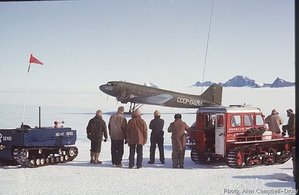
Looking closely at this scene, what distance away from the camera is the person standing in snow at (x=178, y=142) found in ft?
28.4

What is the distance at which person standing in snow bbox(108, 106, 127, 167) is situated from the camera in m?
8.79

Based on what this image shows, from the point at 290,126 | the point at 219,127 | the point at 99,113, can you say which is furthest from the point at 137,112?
the point at 290,126

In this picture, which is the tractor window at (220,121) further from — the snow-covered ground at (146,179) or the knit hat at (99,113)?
the knit hat at (99,113)

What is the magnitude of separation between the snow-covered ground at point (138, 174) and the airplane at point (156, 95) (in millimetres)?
217

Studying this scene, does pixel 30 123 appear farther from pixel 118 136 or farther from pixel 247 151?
pixel 247 151

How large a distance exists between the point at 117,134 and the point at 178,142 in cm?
119

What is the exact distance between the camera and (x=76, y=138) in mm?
9609

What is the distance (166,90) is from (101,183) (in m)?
1.80

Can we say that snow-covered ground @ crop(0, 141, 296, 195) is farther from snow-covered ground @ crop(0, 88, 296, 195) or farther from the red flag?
the red flag

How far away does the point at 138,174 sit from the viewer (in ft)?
25.4

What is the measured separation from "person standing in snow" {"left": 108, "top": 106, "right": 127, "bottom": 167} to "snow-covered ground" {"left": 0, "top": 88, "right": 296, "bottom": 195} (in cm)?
18

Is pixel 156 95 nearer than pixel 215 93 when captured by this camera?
No

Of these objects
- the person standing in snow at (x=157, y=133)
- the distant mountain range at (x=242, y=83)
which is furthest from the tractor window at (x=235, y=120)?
Result: the distant mountain range at (x=242, y=83)

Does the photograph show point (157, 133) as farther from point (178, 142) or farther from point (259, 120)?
point (259, 120)
